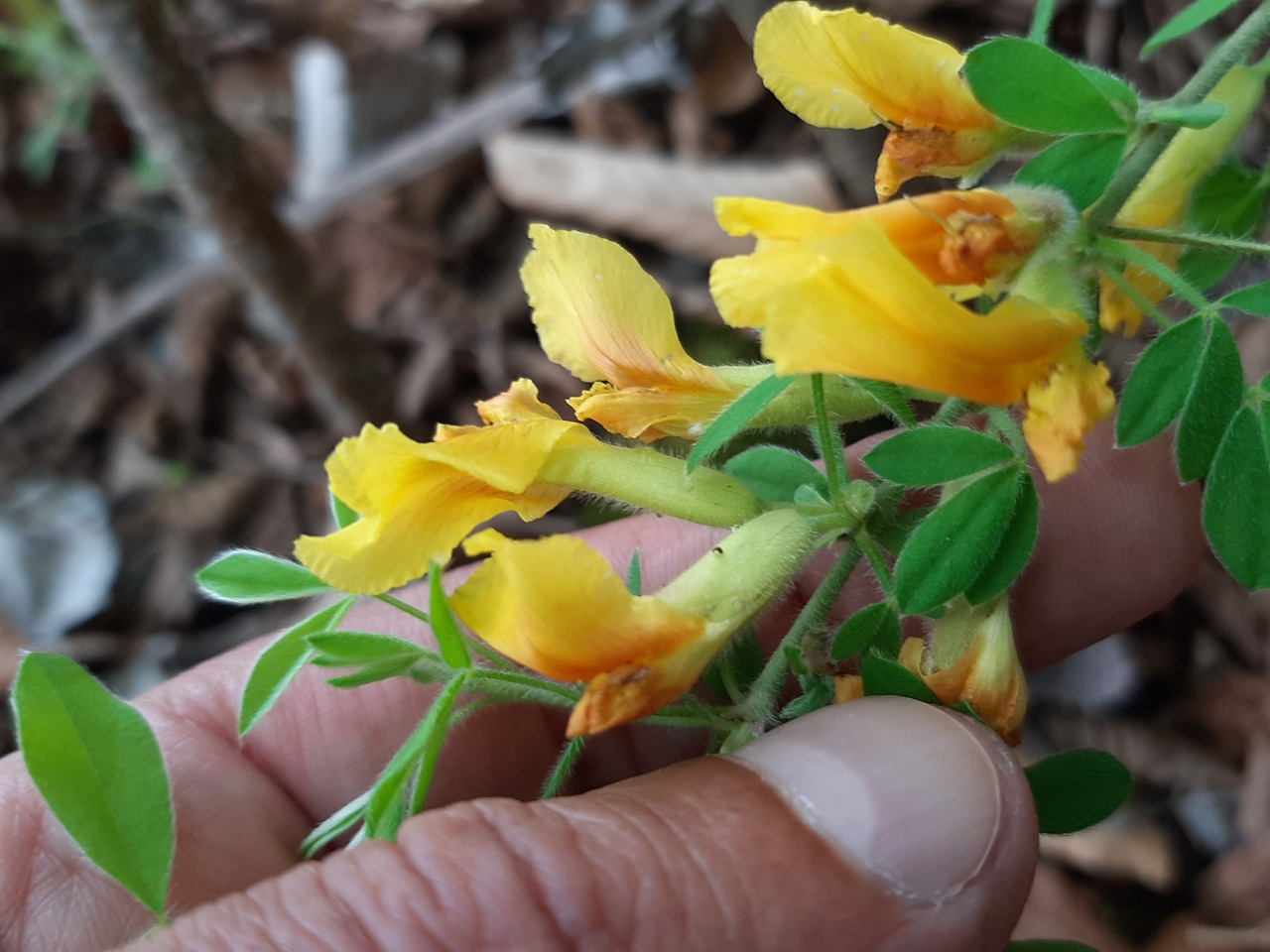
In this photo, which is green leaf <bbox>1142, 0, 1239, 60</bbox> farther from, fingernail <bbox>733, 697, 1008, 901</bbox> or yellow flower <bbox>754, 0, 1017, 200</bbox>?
fingernail <bbox>733, 697, 1008, 901</bbox>

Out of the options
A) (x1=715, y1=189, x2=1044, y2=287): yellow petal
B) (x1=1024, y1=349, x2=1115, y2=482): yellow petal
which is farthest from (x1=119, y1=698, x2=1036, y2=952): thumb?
(x1=715, y1=189, x2=1044, y2=287): yellow petal

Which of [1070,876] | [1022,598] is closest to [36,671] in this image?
[1022,598]

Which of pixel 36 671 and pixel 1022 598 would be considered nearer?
pixel 36 671

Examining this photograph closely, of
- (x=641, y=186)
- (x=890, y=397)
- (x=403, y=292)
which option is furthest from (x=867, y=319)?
(x=403, y=292)

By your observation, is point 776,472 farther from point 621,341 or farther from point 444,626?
point 444,626

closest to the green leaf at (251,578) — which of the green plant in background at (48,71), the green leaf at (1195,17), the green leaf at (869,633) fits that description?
the green leaf at (869,633)

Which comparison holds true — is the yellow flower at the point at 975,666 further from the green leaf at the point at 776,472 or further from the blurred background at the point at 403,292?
the blurred background at the point at 403,292

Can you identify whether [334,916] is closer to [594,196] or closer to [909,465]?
[909,465]
